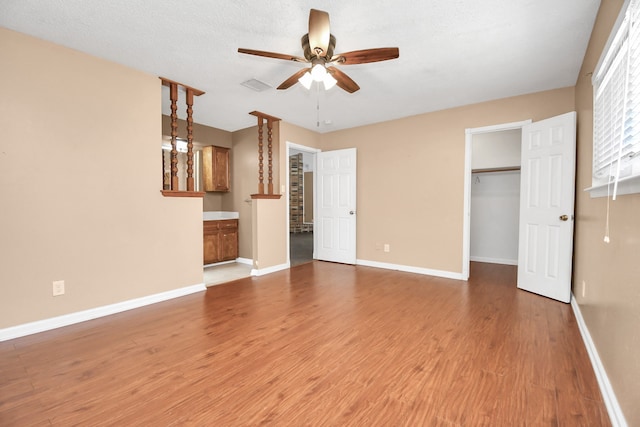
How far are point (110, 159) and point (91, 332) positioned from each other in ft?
5.27

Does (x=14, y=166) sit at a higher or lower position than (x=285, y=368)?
higher

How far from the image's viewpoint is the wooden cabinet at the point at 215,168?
16.8 ft

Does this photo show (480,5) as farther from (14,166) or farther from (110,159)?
(14,166)

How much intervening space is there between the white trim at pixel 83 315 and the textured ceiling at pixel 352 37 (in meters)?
2.42

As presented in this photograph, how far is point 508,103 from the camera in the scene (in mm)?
3676

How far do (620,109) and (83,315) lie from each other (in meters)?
4.29

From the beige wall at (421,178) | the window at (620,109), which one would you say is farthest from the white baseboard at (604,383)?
the beige wall at (421,178)

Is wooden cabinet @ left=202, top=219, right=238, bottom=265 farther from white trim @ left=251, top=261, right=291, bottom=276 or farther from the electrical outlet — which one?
the electrical outlet

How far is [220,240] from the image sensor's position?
5.05 meters

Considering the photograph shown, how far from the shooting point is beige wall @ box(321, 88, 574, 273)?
12.4 ft

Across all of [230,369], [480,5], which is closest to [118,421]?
[230,369]

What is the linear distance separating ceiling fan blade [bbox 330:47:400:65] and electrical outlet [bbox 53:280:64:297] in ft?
9.98

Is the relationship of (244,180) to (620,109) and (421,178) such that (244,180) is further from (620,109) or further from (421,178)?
(620,109)

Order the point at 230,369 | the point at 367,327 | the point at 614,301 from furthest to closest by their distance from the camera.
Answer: the point at 367,327 < the point at 230,369 < the point at 614,301
